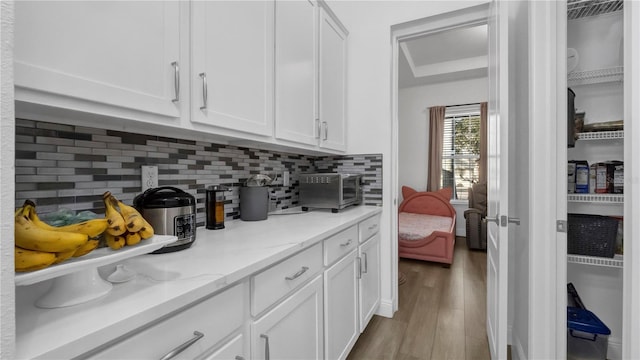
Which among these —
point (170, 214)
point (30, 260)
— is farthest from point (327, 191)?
point (30, 260)

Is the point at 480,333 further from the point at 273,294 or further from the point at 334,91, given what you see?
the point at 334,91

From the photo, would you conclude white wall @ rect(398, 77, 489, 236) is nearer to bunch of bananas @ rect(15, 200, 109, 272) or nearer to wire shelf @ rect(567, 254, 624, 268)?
wire shelf @ rect(567, 254, 624, 268)

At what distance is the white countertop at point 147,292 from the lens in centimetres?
44

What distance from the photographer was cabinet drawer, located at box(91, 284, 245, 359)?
0.52m

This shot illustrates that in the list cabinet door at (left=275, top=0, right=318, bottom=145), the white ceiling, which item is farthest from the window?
cabinet door at (left=275, top=0, right=318, bottom=145)

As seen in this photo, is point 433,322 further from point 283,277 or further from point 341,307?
point 283,277

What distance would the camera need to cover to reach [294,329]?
1.06 meters

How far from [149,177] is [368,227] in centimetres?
137

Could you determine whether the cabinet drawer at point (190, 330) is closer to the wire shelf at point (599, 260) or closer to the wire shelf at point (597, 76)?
the wire shelf at point (599, 260)

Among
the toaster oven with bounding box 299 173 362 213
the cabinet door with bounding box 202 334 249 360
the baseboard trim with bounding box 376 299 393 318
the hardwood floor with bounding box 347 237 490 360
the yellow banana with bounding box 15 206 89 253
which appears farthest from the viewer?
the baseboard trim with bounding box 376 299 393 318

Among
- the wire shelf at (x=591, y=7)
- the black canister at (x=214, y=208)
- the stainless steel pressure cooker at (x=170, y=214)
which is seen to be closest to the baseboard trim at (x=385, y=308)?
the black canister at (x=214, y=208)

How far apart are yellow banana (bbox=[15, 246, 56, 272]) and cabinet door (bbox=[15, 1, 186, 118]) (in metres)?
0.40

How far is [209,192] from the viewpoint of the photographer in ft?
4.28

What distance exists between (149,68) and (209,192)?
60 cm
